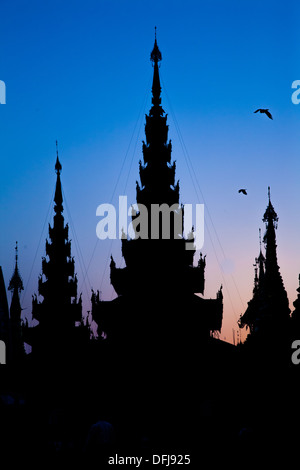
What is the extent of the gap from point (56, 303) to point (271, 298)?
25.9 m

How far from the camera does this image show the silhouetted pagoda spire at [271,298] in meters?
52.0

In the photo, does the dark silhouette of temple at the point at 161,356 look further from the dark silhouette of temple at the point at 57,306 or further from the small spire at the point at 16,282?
the small spire at the point at 16,282

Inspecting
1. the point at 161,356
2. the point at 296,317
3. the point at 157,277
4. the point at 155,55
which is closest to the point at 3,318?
the point at 296,317

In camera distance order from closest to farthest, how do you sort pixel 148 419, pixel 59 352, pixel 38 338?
pixel 148 419
pixel 59 352
pixel 38 338

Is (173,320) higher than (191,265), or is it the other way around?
(191,265)

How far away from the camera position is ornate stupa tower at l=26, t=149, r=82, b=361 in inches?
2642

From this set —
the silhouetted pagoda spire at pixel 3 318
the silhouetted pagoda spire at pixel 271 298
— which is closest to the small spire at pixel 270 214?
the silhouetted pagoda spire at pixel 271 298

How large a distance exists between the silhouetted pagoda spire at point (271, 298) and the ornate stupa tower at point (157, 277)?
5192 millimetres

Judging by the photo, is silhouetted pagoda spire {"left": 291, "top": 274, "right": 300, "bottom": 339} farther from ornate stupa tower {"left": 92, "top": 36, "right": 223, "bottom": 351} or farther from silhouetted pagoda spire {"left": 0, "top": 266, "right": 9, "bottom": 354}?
silhouetted pagoda spire {"left": 0, "top": 266, "right": 9, "bottom": 354}

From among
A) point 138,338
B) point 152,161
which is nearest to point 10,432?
point 138,338

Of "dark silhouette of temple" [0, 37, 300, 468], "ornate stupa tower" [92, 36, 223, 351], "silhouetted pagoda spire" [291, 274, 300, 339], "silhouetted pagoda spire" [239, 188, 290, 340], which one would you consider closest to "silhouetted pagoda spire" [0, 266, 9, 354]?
"dark silhouette of temple" [0, 37, 300, 468]

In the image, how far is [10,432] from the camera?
18516mm
